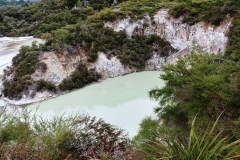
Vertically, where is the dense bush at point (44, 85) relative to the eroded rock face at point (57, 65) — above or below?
below

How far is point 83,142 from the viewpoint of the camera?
364 inches

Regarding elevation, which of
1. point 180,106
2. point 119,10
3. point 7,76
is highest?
point 119,10

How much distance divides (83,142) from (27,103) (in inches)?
415

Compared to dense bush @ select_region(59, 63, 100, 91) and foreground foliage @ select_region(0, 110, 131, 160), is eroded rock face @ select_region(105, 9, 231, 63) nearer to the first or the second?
dense bush @ select_region(59, 63, 100, 91)

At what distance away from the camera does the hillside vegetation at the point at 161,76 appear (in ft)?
23.3

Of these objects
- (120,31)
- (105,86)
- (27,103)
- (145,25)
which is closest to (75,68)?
(105,86)

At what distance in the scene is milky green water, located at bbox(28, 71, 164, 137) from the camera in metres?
14.4

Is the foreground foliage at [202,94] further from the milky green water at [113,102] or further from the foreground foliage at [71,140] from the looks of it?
the foreground foliage at [71,140]

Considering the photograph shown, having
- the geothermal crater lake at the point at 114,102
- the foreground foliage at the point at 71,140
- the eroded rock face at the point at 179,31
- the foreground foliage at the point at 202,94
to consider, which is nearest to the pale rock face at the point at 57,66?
the geothermal crater lake at the point at 114,102

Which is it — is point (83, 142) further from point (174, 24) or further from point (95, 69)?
point (174, 24)

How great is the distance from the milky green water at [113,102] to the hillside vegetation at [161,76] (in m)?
1.45

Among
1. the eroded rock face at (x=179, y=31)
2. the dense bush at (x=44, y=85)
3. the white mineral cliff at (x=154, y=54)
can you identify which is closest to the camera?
the dense bush at (x=44, y=85)

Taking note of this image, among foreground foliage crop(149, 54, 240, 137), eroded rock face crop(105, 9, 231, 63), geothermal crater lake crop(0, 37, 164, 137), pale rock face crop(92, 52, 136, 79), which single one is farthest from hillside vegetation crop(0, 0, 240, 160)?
geothermal crater lake crop(0, 37, 164, 137)

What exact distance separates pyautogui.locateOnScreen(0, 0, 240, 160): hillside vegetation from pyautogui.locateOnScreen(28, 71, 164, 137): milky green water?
1455mm
